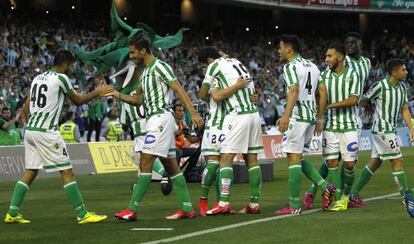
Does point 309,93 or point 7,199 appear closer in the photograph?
point 309,93

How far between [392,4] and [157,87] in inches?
1969

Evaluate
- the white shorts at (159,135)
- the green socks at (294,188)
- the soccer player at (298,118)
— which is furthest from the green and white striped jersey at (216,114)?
the green socks at (294,188)

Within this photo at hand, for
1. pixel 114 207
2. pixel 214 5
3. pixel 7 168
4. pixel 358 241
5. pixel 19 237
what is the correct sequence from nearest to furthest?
1. pixel 358 241
2. pixel 19 237
3. pixel 114 207
4. pixel 7 168
5. pixel 214 5

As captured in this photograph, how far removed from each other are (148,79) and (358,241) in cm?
375

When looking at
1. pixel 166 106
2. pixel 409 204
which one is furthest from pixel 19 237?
pixel 409 204

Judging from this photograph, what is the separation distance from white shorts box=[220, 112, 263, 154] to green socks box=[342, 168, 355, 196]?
171 centimetres

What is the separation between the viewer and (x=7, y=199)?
18.3 metres

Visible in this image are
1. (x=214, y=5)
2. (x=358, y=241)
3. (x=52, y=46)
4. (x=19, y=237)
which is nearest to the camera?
(x=358, y=241)

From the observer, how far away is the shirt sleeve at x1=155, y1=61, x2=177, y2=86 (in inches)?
518

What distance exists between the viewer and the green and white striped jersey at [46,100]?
13195 millimetres

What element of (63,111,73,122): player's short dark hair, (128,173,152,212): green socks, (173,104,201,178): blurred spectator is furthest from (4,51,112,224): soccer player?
(63,111,73,122): player's short dark hair

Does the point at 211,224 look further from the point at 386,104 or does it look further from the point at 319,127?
the point at 386,104

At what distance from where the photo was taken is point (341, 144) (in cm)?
1462

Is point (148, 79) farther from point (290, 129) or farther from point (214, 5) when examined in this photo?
point (214, 5)
